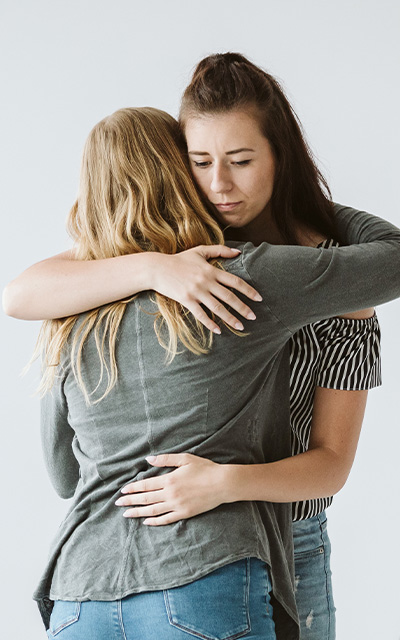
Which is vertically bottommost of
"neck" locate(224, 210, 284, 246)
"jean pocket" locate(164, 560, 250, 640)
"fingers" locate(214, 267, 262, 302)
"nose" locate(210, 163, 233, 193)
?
"jean pocket" locate(164, 560, 250, 640)

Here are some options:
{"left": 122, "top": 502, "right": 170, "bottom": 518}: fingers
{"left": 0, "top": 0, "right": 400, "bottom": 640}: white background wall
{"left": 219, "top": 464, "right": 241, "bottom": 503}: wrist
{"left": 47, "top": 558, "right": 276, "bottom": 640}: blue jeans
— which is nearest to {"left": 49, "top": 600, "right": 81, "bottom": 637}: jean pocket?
{"left": 47, "top": 558, "right": 276, "bottom": 640}: blue jeans

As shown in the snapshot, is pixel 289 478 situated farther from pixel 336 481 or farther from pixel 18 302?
pixel 18 302

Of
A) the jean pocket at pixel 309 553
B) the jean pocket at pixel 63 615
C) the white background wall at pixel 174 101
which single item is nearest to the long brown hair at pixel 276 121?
the jean pocket at pixel 309 553

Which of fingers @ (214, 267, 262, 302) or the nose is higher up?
the nose

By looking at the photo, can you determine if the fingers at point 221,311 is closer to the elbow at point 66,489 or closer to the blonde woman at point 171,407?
the blonde woman at point 171,407

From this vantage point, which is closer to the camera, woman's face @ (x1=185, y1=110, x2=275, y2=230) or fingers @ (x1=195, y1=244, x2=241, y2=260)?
fingers @ (x1=195, y1=244, x2=241, y2=260)

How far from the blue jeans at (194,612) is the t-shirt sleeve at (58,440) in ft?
1.09

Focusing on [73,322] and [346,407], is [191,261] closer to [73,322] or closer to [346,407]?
[73,322]

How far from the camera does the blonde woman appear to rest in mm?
1109

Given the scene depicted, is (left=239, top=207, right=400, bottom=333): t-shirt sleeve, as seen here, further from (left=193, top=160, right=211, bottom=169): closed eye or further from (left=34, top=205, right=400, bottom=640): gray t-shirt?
(left=193, top=160, right=211, bottom=169): closed eye

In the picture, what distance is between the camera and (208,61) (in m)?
1.42

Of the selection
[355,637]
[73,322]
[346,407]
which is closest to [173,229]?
[73,322]

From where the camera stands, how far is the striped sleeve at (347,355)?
1.40m

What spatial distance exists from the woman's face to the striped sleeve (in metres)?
0.27
